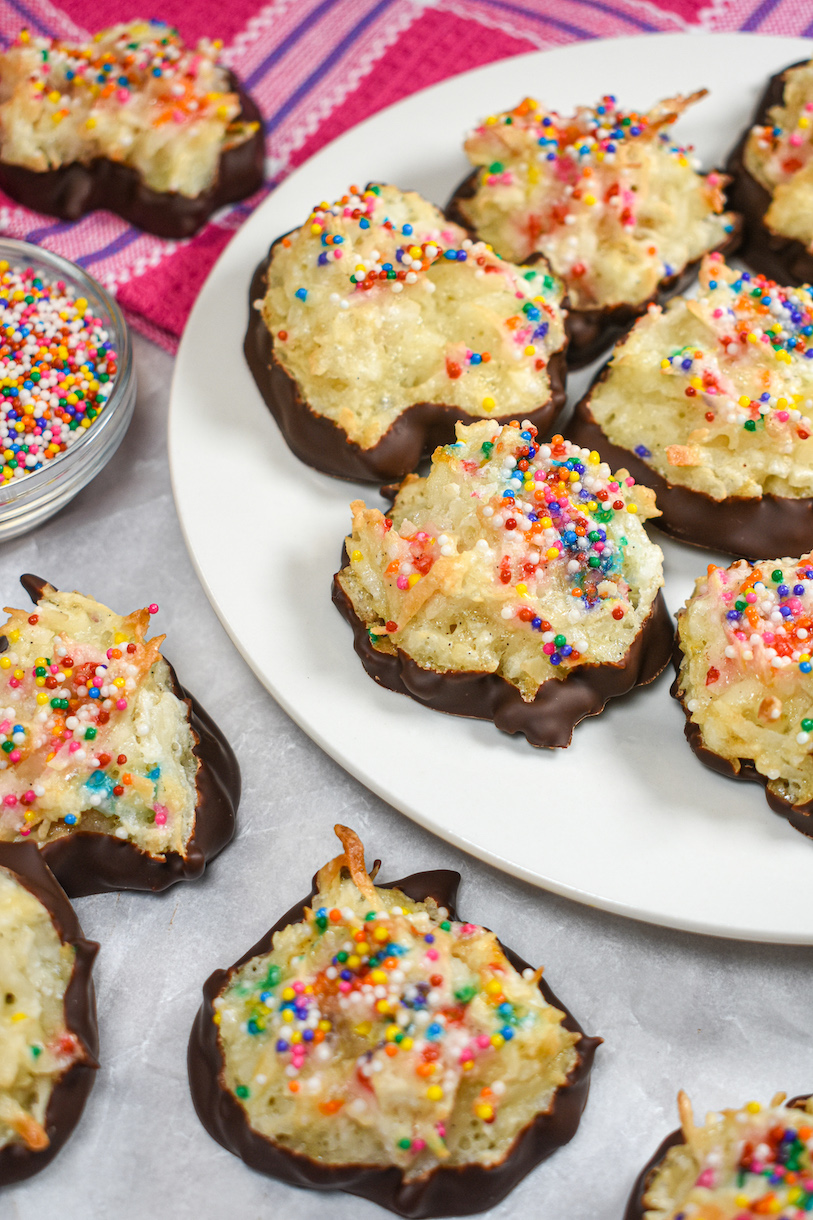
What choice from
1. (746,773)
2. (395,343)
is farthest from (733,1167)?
(395,343)

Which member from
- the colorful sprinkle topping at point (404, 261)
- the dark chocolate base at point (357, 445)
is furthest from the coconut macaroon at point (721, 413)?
the colorful sprinkle topping at point (404, 261)

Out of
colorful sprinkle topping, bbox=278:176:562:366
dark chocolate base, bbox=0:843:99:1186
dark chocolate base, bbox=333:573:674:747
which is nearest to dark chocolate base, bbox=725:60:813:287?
colorful sprinkle topping, bbox=278:176:562:366

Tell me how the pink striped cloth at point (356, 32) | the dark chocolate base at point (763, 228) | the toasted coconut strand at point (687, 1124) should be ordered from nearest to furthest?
the toasted coconut strand at point (687, 1124), the dark chocolate base at point (763, 228), the pink striped cloth at point (356, 32)

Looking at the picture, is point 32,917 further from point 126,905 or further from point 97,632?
point 97,632

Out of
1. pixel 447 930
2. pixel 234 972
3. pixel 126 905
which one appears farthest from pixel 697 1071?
pixel 126 905

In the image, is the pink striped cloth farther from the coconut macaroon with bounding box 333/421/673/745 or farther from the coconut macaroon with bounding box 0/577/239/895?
the coconut macaroon with bounding box 0/577/239/895

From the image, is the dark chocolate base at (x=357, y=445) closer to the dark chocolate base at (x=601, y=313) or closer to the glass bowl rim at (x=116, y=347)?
the dark chocolate base at (x=601, y=313)

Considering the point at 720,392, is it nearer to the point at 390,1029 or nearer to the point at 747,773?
the point at 747,773
